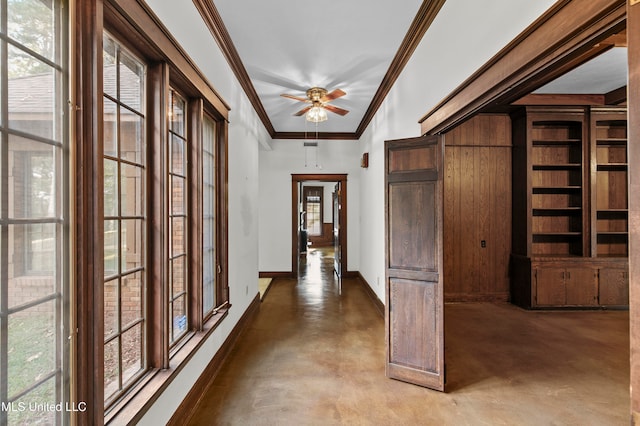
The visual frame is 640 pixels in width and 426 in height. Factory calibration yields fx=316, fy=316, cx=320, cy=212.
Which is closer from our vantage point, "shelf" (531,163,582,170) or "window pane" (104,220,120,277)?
"window pane" (104,220,120,277)

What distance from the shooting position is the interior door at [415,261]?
2635 millimetres

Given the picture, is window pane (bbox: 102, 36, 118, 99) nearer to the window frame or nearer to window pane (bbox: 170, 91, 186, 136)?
the window frame

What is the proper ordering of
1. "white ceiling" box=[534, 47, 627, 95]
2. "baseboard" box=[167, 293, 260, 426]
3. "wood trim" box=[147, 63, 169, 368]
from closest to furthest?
"wood trim" box=[147, 63, 169, 368]
"baseboard" box=[167, 293, 260, 426]
"white ceiling" box=[534, 47, 627, 95]

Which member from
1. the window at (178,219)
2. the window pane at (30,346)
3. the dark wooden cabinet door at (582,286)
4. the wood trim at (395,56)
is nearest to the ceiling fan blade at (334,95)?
the wood trim at (395,56)

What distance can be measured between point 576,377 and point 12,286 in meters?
3.91

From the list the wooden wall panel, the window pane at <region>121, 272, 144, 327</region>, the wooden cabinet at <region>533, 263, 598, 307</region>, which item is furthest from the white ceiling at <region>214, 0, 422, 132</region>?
the wooden cabinet at <region>533, 263, 598, 307</region>

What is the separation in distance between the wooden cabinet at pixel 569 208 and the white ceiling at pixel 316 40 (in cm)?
269

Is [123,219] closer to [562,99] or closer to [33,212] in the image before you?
[33,212]

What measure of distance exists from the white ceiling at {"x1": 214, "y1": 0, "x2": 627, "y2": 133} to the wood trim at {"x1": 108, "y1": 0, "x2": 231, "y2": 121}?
0.75 metres

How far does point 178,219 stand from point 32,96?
137 centimetres

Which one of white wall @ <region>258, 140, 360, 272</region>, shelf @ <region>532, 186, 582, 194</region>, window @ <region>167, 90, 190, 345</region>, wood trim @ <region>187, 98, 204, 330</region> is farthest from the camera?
white wall @ <region>258, 140, 360, 272</region>

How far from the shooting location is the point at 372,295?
17.2 feet

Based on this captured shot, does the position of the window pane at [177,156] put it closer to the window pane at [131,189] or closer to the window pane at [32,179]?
the window pane at [131,189]

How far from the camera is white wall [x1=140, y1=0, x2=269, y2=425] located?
2.01 metres
